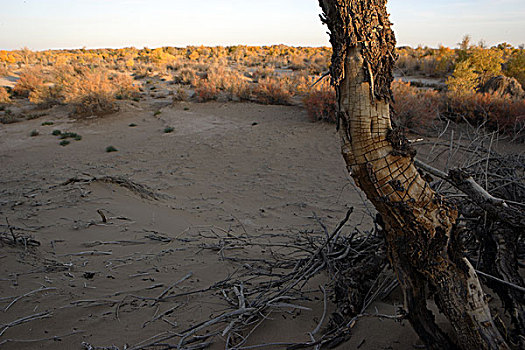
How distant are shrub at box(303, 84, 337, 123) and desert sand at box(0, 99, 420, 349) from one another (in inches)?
17.2

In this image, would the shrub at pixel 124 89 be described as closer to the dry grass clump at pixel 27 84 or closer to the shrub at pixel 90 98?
the shrub at pixel 90 98

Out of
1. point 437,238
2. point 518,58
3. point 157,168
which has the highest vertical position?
point 518,58

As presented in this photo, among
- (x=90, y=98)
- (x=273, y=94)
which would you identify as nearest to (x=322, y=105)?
(x=273, y=94)

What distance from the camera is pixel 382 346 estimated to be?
6.72ft

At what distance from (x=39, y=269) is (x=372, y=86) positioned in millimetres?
3581

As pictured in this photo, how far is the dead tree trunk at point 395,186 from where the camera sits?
1503 millimetres

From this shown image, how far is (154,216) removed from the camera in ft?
17.4

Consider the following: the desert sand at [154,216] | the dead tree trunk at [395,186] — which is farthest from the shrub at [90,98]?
the dead tree trunk at [395,186]

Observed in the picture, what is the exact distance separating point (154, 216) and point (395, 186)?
4.41m

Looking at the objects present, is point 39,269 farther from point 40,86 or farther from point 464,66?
point 40,86

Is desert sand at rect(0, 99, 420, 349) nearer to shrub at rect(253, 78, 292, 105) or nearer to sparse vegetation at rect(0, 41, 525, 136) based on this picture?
sparse vegetation at rect(0, 41, 525, 136)

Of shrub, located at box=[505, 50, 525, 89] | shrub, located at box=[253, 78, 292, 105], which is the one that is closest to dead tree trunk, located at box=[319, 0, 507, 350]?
shrub, located at box=[253, 78, 292, 105]

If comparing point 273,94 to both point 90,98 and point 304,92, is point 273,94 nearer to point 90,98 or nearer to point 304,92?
point 304,92

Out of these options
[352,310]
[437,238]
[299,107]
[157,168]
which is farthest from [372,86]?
[299,107]
